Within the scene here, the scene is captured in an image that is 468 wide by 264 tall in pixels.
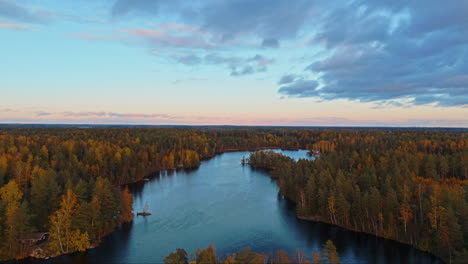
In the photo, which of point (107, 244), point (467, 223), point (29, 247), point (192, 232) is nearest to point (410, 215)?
point (467, 223)

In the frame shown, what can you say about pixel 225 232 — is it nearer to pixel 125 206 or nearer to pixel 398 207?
pixel 125 206

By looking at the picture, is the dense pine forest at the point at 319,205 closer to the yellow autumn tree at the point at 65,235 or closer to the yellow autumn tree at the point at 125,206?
the yellow autumn tree at the point at 65,235

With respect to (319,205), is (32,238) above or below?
below

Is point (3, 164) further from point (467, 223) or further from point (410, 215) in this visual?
point (467, 223)

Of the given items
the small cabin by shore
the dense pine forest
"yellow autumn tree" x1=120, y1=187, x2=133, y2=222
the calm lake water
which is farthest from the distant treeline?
the small cabin by shore

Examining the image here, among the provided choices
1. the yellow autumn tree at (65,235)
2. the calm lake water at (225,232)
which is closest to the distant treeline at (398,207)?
the calm lake water at (225,232)

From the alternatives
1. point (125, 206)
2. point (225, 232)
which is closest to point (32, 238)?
point (125, 206)

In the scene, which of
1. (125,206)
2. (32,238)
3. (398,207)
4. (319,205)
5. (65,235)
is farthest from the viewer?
(319,205)
